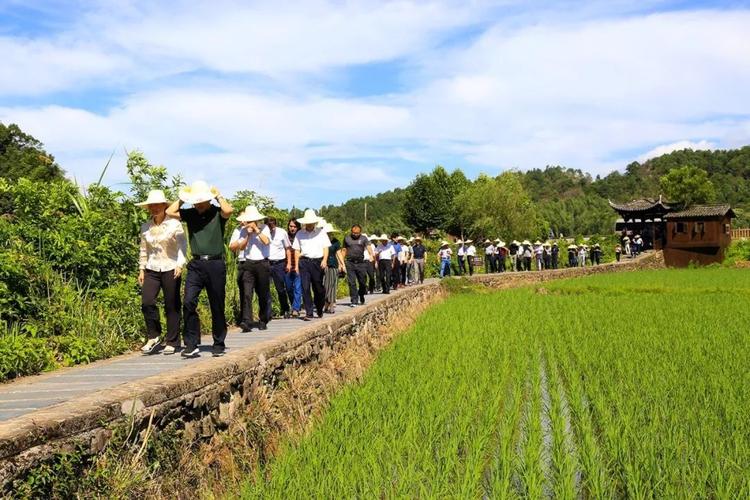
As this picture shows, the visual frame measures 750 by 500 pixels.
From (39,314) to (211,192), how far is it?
2.14 metres

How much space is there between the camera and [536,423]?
5.16 m

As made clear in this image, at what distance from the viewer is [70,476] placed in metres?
2.89

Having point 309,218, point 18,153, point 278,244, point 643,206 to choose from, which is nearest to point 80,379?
point 309,218

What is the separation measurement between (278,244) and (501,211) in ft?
150

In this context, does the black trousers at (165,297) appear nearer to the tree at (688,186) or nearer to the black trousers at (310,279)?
the black trousers at (310,279)

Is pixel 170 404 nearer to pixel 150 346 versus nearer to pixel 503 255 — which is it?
pixel 150 346

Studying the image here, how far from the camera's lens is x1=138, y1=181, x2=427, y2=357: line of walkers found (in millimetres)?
5840

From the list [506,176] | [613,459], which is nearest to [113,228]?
[613,459]

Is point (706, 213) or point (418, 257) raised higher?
point (706, 213)

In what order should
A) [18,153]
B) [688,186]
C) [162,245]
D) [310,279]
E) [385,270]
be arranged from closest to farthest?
1. [162,245]
2. [310,279]
3. [385,270]
4. [18,153]
5. [688,186]

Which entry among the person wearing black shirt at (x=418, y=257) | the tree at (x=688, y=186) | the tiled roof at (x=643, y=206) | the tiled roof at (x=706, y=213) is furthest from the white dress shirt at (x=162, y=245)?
the tree at (x=688, y=186)

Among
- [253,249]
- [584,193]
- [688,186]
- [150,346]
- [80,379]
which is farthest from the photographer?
[584,193]

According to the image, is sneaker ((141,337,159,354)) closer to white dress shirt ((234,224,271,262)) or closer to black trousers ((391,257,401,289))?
white dress shirt ((234,224,271,262))

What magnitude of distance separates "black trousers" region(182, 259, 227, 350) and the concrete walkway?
19 centimetres
